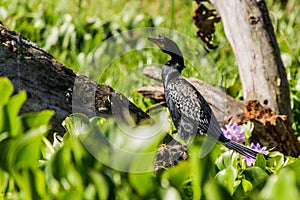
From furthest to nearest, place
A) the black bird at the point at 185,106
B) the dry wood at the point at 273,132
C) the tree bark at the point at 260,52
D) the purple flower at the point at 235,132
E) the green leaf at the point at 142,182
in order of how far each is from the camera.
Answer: the tree bark at the point at 260,52 → the dry wood at the point at 273,132 → the purple flower at the point at 235,132 → the black bird at the point at 185,106 → the green leaf at the point at 142,182

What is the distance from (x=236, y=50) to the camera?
16.3ft

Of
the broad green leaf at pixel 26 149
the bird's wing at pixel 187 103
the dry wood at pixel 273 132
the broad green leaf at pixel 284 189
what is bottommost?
the dry wood at pixel 273 132

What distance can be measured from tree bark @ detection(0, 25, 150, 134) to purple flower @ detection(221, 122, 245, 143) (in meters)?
0.82

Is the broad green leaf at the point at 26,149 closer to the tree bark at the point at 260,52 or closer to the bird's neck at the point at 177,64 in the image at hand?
the bird's neck at the point at 177,64

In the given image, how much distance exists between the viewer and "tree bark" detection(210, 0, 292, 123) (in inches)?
189

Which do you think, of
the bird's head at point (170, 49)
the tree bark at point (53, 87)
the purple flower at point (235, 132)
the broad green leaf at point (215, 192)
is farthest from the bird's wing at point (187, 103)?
the broad green leaf at point (215, 192)

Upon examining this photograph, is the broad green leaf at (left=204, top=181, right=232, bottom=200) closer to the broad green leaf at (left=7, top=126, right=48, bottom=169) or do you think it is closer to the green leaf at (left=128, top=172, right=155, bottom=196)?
the green leaf at (left=128, top=172, right=155, bottom=196)

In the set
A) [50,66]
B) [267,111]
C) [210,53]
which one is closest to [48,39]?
[210,53]

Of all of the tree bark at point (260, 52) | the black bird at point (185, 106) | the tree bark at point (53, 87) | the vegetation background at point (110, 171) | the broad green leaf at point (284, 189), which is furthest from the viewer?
the tree bark at point (260, 52)

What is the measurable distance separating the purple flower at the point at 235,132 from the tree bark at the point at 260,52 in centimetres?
51

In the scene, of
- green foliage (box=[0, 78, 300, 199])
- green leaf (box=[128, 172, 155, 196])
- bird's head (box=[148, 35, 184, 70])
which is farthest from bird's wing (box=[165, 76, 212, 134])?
green leaf (box=[128, 172, 155, 196])

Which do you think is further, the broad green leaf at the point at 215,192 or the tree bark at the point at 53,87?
the tree bark at the point at 53,87

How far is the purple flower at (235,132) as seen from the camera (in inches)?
171

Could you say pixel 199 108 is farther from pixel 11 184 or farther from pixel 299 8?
pixel 299 8
